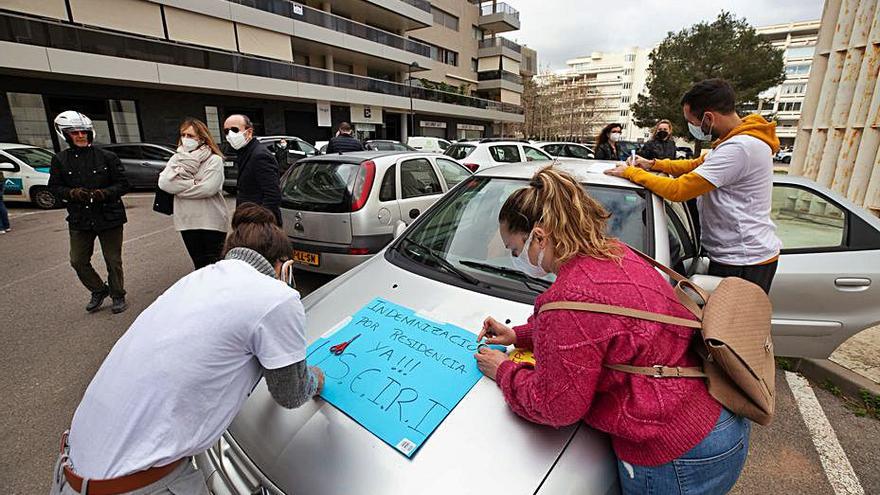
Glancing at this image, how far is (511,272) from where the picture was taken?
2.07 meters

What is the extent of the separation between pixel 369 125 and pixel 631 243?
1037 inches

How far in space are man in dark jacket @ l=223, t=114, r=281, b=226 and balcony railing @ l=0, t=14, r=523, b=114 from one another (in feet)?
48.2

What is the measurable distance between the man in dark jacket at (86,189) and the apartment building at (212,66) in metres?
13.5

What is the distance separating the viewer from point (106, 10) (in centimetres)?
1459

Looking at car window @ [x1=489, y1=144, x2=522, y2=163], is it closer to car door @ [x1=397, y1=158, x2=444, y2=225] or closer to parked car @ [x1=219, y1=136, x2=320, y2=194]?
car door @ [x1=397, y1=158, x2=444, y2=225]

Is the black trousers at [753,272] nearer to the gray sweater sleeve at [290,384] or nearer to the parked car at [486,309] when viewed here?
the parked car at [486,309]

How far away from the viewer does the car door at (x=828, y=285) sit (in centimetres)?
262

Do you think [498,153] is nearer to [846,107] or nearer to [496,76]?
[846,107]

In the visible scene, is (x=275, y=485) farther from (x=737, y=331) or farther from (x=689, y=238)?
(x=689, y=238)

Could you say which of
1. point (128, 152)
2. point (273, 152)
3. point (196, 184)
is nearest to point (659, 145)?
point (196, 184)

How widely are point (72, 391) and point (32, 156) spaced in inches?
396

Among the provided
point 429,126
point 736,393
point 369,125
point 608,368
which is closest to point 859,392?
point 736,393

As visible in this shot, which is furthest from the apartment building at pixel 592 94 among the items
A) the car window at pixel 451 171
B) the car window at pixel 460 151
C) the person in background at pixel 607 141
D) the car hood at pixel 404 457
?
the car hood at pixel 404 457

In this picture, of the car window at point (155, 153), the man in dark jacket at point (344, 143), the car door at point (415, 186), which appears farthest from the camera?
the car window at point (155, 153)
